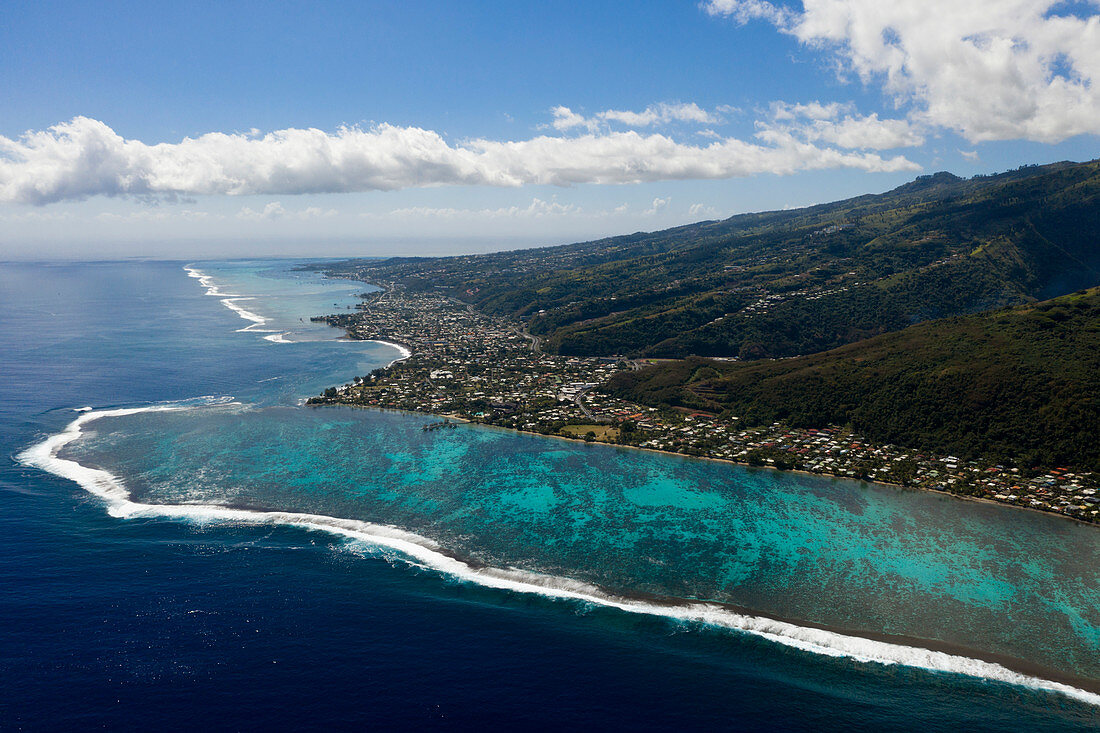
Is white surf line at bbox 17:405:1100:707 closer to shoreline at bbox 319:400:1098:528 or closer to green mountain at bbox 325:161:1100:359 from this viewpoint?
shoreline at bbox 319:400:1098:528

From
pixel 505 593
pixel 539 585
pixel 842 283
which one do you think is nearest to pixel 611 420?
pixel 539 585

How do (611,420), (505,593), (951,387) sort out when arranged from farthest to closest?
(611,420)
(951,387)
(505,593)

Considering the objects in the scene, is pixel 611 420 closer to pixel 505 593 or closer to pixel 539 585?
pixel 539 585

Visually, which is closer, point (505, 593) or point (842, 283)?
point (505, 593)

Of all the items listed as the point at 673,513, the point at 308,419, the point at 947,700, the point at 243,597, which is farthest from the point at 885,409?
the point at 308,419

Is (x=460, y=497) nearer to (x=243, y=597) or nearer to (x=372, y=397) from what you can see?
(x=243, y=597)
